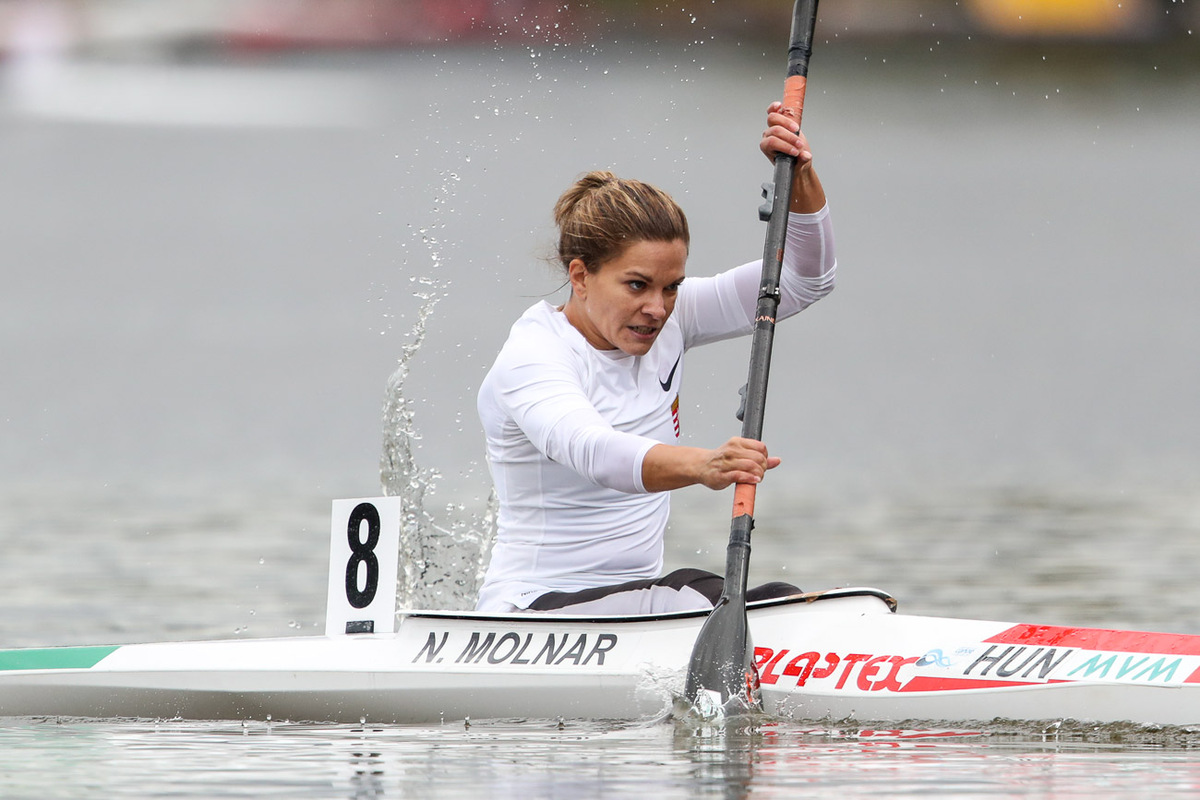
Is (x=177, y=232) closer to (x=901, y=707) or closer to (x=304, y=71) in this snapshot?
(x=304, y=71)

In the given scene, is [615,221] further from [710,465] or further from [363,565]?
[363,565]

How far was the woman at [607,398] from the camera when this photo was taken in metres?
4.95

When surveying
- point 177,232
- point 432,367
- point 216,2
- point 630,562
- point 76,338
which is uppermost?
point 216,2

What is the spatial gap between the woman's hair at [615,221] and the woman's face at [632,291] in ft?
0.08

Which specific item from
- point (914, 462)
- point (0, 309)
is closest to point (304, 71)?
point (0, 309)

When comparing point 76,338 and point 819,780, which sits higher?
point 76,338

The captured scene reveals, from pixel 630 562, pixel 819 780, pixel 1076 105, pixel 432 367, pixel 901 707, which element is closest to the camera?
pixel 819 780

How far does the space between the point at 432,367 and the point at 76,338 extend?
13.2 metres

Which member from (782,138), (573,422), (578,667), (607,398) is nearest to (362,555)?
(578,667)

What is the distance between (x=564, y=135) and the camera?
186 feet

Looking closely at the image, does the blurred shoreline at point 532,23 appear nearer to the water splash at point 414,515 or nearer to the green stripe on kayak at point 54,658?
the water splash at point 414,515

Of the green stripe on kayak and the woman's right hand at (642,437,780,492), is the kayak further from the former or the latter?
the woman's right hand at (642,437,780,492)

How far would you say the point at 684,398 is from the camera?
1955 centimetres

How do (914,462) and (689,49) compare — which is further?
(689,49)
